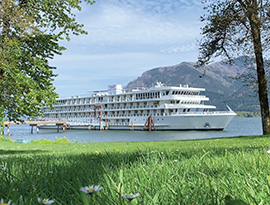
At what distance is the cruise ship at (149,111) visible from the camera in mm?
37969

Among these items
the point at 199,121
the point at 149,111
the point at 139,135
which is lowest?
the point at 139,135

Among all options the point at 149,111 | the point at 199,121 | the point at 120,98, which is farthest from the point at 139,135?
the point at 120,98

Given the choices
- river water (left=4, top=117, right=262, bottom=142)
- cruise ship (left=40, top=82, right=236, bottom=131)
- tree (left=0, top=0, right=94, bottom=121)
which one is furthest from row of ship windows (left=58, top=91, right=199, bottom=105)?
tree (left=0, top=0, right=94, bottom=121)

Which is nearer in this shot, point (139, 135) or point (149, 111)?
point (139, 135)

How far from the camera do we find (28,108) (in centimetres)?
573

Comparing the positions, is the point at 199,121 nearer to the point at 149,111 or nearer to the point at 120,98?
the point at 149,111

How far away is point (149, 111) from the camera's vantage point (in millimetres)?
44312

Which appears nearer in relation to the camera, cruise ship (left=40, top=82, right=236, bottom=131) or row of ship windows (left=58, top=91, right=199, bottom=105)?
cruise ship (left=40, top=82, right=236, bottom=131)

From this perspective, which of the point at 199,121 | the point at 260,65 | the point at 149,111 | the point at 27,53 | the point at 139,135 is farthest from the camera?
the point at 149,111

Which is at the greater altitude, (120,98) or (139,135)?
(120,98)

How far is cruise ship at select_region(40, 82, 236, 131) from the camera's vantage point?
125 feet

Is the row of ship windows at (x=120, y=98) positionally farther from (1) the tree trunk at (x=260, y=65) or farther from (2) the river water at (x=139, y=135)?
(1) the tree trunk at (x=260, y=65)

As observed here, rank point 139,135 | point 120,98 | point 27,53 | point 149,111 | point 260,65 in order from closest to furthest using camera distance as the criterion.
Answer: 1. point 27,53
2. point 260,65
3. point 139,135
4. point 149,111
5. point 120,98

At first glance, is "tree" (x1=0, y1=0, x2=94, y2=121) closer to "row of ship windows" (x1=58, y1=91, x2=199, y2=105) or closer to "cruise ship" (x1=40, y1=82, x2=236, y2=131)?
"cruise ship" (x1=40, y1=82, x2=236, y2=131)
